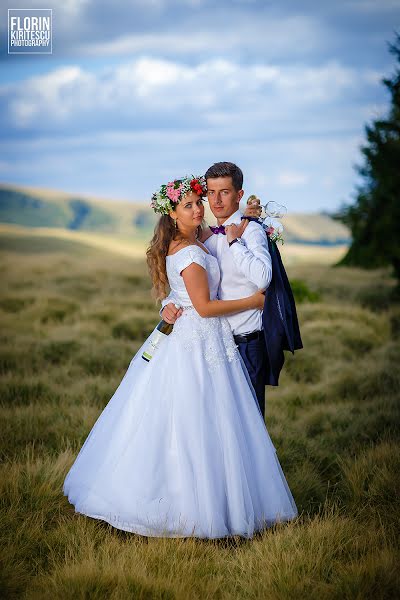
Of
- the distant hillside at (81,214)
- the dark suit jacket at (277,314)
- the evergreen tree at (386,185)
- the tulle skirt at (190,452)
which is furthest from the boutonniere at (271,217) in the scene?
the distant hillside at (81,214)

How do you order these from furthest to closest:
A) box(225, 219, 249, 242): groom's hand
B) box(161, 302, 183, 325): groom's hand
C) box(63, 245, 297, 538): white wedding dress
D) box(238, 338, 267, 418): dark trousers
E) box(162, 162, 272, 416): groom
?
1. box(238, 338, 267, 418): dark trousers
2. box(161, 302, 183, 325): groom's hand
3. box(225, 219, 249, 242): groom's hand
4. box(162, 162, 272, 416): groom
5. box(63, 245, 297, 538): white wedding dress

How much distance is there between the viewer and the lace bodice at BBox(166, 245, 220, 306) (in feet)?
15.0

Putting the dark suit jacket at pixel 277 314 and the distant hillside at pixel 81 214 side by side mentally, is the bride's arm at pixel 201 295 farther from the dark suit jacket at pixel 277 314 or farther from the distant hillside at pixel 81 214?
the distant hillside at pixel 81 214

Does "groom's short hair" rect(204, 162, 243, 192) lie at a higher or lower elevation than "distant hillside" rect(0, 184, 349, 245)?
lower

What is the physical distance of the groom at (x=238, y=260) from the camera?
4.55 metres

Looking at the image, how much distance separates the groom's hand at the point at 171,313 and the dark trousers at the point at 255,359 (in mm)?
575

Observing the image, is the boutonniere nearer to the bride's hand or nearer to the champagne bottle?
the bride's hand

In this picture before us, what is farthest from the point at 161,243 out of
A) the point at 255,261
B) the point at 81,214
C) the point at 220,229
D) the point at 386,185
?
the point at 81,214

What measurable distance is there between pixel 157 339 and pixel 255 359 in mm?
783

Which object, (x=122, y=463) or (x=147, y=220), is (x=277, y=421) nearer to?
(x=122, y=463)

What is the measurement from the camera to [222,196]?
4754mm

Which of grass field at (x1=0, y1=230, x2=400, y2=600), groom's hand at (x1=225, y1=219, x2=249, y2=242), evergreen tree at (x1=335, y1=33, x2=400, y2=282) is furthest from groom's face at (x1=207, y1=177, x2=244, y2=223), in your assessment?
evergreen tree at (x1=335, y1=33, x2=400, y2=282)

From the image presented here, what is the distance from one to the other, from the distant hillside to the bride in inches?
4537

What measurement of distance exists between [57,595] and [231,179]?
9.62ft
